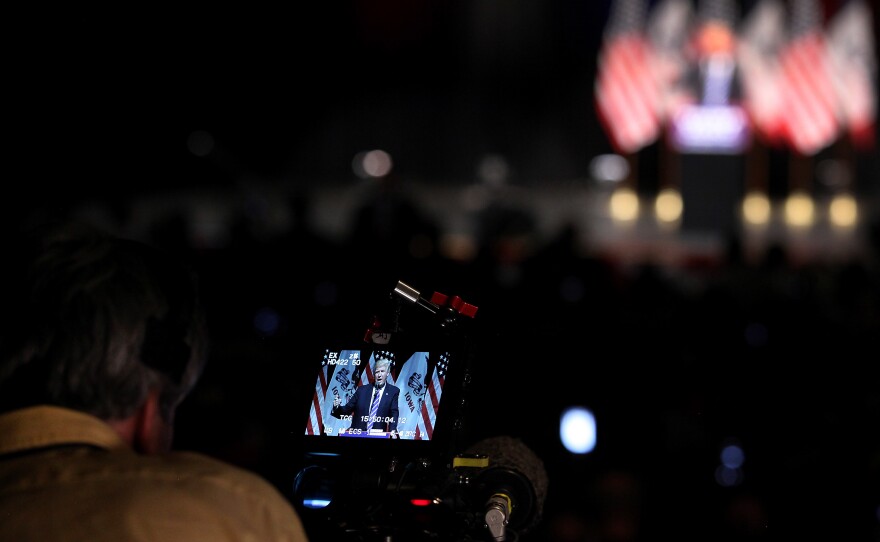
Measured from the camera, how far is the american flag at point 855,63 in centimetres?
1367

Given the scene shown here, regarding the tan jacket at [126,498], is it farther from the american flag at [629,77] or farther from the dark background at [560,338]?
the american flag at [629,77]

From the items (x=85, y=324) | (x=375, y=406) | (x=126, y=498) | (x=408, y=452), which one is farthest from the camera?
(x=375, y=406)

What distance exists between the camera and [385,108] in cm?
1527

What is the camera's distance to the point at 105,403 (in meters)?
1.53

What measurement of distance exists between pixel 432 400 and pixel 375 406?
0.41ft

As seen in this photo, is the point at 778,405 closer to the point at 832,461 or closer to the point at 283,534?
the point at 832,461

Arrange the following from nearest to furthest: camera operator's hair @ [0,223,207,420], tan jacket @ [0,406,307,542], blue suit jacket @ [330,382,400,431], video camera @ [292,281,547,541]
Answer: tan jacket @ [0,406,307,542], camera operator's hair @ [0,223,207,420], video camera @ [292,281,547,541], blue suit jacket @ [330,382,400,431]

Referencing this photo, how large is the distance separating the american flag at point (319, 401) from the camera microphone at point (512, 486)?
0.32 meters

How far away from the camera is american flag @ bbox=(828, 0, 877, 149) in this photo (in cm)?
1367

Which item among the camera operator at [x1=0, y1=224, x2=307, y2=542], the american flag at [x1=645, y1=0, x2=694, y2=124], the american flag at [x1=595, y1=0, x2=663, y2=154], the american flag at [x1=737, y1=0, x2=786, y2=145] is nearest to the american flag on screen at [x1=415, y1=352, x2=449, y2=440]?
the camera operator at [x1=0, y1=224, x2=307, y2=542]

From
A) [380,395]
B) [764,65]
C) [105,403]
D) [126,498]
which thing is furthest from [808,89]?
[126,498]

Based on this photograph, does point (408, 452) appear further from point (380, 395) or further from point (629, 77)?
point (629, 77)

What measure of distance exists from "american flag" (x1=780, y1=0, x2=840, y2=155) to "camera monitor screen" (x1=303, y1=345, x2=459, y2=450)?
514 inches

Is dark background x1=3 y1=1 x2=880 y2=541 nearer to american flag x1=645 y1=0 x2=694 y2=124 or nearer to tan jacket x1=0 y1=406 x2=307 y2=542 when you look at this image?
tan jacket x1=0 y1=406 x2=307 y2=542
